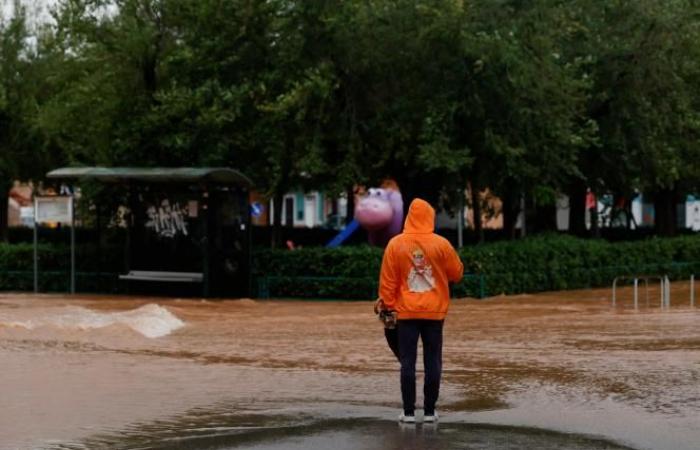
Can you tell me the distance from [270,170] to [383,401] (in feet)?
57.6

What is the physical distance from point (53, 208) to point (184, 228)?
3471 mm

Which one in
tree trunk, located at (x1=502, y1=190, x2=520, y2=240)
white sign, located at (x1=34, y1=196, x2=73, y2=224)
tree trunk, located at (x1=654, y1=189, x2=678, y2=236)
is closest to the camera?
white sign, located at (x1=34, y1=196, x2=73, y2=224)

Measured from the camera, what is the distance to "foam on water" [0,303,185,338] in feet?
65.6

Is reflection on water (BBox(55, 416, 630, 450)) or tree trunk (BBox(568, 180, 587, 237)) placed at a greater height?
tree trunk (BBox(568, 180, 587, 237))

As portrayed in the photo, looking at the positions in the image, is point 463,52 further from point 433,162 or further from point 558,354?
point 558,354

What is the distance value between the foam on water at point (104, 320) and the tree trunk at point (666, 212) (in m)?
23.5

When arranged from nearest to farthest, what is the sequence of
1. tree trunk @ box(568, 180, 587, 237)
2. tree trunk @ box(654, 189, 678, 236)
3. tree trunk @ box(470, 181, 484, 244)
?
1. tree trunk @ box(470, 181, 484, 244)
2. tree trunk @ box(568, 180, 587, 237)
3. tree trunk @ box(654, 189, 678, 236)

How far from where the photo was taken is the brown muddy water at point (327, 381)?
10.6m

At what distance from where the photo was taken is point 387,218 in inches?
1049

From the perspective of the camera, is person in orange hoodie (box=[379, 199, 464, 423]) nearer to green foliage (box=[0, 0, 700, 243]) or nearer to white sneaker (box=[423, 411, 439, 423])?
white sneaker (box=[423, 411, 439, 423])

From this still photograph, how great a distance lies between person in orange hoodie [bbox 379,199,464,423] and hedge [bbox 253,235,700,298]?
16.2m

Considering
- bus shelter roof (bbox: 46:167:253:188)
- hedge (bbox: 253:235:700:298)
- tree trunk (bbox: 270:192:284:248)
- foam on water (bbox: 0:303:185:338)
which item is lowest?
foam on water (bbox: 0:303:185:338)

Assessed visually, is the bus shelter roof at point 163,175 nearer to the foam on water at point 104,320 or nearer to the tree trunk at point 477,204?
the foam on water at point 104,320

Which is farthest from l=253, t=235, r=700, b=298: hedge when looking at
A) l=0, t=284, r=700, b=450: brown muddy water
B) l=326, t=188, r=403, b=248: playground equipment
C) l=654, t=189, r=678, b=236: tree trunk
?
l=654, t=189, r=678, b=236: tree trunk
